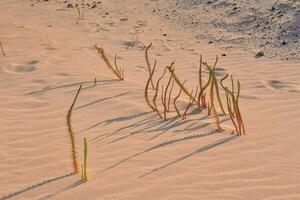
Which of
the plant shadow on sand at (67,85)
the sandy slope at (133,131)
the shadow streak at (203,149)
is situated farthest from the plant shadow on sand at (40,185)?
the plant shadow on sand at (67,85)

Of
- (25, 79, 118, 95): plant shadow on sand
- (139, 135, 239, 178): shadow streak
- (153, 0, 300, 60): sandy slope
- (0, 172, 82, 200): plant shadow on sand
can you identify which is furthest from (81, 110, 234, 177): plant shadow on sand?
(153, 0, 300, 60): sandy slope

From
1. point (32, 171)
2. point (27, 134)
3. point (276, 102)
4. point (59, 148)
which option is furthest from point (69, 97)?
point (276, 102)

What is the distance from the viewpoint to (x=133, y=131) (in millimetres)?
4164

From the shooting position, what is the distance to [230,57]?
6855 mm

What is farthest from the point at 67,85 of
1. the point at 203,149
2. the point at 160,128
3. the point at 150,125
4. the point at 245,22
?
the point at 245,22

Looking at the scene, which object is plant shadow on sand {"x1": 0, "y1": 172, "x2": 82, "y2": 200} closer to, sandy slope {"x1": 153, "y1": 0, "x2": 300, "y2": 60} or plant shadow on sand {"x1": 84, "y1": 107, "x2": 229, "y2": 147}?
plant shadow on sand {"x1": 84, "y1": 107, "x2": 229, "y2": 147}

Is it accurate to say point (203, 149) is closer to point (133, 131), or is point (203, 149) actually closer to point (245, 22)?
point (133, 131)

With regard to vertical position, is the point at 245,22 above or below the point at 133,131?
above

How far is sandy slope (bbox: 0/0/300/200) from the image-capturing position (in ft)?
10.5

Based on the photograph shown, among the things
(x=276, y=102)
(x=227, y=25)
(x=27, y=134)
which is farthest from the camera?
(x=227, y=25)

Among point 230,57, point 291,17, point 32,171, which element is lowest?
point 32,171

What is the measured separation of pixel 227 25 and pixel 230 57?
1357 millimetres

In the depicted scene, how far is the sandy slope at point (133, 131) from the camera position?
320cm

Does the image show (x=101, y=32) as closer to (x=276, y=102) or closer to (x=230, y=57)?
(x=230, y=57)
